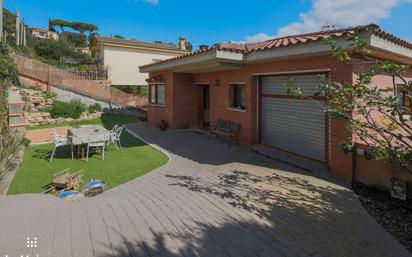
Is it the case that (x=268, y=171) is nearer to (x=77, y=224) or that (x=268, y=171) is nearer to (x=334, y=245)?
(x=334, y=245)

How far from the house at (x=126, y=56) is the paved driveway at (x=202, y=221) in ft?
87.6

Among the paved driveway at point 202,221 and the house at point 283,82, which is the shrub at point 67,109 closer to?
the house at point 283,82

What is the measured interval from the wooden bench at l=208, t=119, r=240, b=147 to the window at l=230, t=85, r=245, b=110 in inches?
32.5

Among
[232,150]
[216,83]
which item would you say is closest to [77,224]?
[232,150]

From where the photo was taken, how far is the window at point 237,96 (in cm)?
1256

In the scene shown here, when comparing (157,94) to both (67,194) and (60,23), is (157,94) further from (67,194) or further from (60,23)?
(60,23)

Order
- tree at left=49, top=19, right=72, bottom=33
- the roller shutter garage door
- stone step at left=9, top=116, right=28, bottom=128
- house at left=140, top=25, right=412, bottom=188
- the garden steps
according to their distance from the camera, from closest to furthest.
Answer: house at left=140, top=25, right=412, bottom=188 → the roller shutter garage door → the garden steps → stone step at left=9, top=116, right=28, bottom=128 → tree at left=49, top=19, right=72, bottom=33

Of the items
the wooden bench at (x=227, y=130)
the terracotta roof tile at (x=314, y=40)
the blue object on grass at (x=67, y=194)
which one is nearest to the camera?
the blue object on grass at (x=67, y=194)

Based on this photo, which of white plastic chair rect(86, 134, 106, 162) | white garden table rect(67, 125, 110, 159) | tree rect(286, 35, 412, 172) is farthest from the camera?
white plastic chair rect(86, 134, 106, 162)

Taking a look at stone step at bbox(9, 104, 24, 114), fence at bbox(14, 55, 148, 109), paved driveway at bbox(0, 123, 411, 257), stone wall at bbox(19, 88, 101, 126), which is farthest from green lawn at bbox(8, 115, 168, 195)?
fence at bbox(14, 55, 148, 109)

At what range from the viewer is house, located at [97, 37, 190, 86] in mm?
31797

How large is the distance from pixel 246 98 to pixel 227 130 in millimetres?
1723

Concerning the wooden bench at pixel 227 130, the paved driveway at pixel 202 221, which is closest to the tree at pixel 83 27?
the wooden bench at pixel 227 130

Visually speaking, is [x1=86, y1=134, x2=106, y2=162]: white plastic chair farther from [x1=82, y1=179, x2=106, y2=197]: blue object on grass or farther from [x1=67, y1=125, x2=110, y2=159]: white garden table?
[x1=82, y1=179, x2=106, y2=197]: blue object on grass
